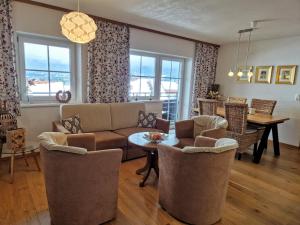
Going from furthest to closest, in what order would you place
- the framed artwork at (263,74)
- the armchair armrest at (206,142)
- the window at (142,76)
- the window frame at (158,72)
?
the framed artwork at (263,74) < the window frame at (158,72) < the window at (142,76) < the armchair armrest at (206,142)

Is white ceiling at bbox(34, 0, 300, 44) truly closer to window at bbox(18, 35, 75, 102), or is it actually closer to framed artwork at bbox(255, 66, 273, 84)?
window at bbox(18, 35, 75, 102)

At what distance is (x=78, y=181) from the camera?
1.62 m

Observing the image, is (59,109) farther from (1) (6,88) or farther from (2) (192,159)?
(2) (192,159)

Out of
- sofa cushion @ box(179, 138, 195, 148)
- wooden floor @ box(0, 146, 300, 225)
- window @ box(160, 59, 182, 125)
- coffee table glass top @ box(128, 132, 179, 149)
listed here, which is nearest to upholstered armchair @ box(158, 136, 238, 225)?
wooden floor @ box(0, 146, 300, 225)

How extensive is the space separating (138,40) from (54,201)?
134 inches

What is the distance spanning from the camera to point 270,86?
15.7 ft

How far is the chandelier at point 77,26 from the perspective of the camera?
87.9 inches

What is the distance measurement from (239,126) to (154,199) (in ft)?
6.61

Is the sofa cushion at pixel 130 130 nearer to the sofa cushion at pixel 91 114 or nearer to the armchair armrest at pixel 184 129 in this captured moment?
the sofa cushion at pixel 91 114

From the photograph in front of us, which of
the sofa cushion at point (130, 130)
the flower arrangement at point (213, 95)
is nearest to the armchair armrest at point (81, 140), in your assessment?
the sofa cushion at point (130, 130)

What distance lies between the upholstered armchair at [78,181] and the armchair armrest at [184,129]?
1731 mm

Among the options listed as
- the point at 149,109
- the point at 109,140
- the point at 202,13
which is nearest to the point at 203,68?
the point at 149,109

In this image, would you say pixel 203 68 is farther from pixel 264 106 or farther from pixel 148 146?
pixel 148 146

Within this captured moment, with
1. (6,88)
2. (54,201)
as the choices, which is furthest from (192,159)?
(6,88)
